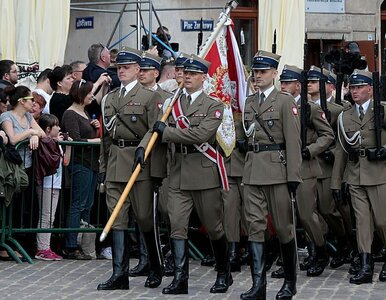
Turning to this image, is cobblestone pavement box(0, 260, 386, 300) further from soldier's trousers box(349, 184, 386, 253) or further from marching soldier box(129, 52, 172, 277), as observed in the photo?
soldier's trousers box(349, 184, 386, 253)

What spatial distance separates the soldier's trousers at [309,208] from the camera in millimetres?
13555

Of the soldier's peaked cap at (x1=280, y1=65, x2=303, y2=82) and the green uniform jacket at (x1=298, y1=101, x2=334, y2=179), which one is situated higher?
the soldier's peaked cap at (x1=280, y1=65, x2=303, y2=82)

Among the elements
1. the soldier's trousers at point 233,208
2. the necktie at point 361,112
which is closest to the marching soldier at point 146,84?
the soldier's trousers at point 233,208

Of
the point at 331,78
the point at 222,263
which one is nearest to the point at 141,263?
the point at 222,263

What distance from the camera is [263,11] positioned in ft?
60.4

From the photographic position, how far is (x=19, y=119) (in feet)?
45.8

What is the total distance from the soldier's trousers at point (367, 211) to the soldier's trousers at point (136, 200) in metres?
2.10

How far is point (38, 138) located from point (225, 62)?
2241mm

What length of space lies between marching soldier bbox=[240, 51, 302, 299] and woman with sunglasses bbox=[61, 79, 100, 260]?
2975 mm

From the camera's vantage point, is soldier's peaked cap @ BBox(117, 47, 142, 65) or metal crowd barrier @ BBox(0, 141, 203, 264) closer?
soldier's peaked cap @ BBox(117, 47, 142, 65)

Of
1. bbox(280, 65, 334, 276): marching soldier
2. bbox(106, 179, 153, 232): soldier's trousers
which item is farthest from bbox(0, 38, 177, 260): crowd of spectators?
bbox(106, 179, 153, 232): soldier's trousers

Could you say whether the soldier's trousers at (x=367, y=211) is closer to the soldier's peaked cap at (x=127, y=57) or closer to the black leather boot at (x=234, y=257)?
the black leather boot at (x=234, y=257)

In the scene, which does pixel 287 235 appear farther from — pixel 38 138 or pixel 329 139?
pixel 38 138

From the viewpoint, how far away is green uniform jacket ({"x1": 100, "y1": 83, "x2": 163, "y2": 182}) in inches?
485
